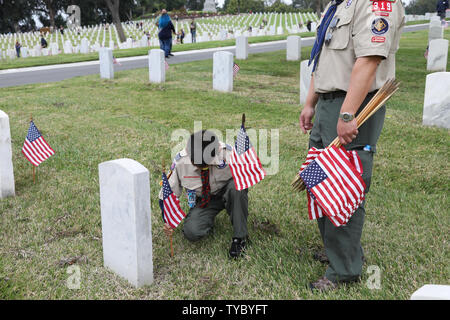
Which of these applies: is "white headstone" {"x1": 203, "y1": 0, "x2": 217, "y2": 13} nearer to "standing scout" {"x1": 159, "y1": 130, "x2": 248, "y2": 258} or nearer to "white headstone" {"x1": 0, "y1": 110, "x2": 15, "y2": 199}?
"white headstone" {"x1": 0, "y1": 110, "x2": 15, "y2": 199}

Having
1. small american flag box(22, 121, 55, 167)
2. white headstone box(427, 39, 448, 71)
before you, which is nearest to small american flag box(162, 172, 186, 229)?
small american flag box(22, 121, 55, 167)

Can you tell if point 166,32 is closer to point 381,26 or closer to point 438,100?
point 438,100

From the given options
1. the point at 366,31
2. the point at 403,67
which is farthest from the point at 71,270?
the point at 403,67

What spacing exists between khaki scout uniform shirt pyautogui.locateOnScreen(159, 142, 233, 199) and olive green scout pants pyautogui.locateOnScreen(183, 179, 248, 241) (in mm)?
86

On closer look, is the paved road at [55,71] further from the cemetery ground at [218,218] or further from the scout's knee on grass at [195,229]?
the scout's knee on grass at [195,229]

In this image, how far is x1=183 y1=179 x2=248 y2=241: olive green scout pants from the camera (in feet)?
11.4

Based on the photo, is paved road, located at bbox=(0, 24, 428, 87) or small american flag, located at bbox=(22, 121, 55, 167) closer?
small american flag, located at bbox=(22, 121, 55, 167)

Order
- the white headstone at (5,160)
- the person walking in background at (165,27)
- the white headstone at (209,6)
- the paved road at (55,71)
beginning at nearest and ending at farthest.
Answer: the white headstone at (5,160)
the paved road at (55,71)
the person walking in background at (165,27)
the white headstone at (209,6)

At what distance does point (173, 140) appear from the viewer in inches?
259

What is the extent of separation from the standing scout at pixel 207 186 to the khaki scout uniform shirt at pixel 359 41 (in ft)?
3.65

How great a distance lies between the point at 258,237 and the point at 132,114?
5383 mm

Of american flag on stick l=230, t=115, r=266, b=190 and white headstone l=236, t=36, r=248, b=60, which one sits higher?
white headstone l=236, t=36, r=248, b=60

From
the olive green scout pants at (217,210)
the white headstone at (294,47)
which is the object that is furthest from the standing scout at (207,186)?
the white headstone at (294,47)

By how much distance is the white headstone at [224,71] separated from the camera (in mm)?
10180
